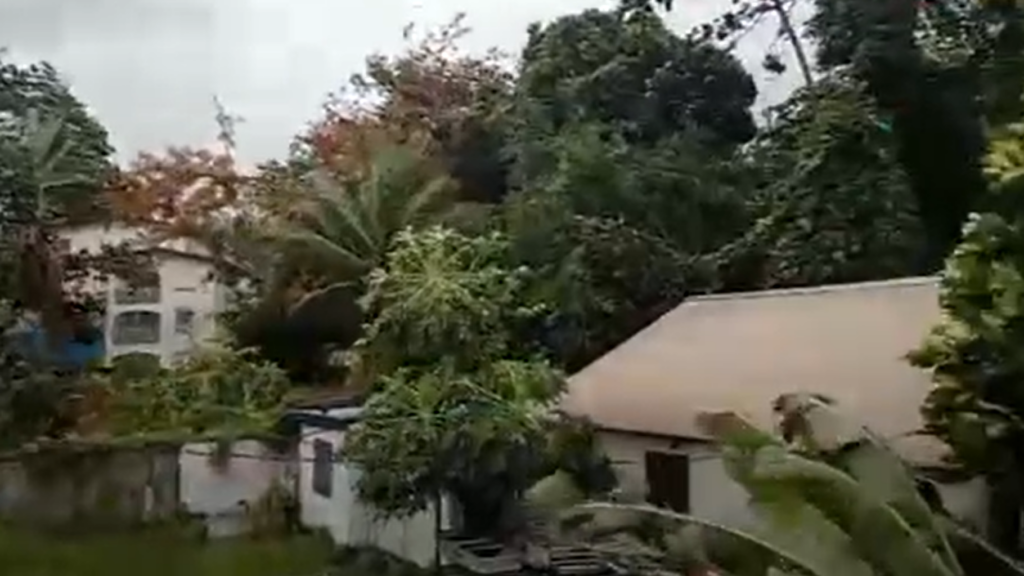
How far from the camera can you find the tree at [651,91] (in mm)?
6055

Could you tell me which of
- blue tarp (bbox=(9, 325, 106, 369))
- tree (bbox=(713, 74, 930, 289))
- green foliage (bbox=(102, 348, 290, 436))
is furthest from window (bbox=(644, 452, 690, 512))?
blue tarp (bbox=(9, 325, 106, 369))

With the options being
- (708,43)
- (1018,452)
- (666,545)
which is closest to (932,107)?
(708,43)

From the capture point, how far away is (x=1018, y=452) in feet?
9.55

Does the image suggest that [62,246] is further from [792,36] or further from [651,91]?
[792,36]

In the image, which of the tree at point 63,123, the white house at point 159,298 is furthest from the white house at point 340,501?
the tree at point 63,123

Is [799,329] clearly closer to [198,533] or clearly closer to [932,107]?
[932,107]

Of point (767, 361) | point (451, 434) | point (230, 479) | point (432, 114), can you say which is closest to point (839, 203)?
point (767, 361)

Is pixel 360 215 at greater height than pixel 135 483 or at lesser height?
greater

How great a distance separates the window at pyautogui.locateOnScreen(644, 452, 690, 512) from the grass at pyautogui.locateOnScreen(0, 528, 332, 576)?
131 cm

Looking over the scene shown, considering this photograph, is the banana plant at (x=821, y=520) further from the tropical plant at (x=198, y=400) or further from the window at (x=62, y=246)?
the window at (x=62, y=246)

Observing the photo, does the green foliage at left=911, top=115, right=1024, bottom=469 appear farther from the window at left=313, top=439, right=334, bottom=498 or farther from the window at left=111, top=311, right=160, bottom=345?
the window at left=111, top=311, right=160, bottom=345

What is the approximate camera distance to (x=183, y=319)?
21.2ft

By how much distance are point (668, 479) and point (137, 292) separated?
3244 millimetres

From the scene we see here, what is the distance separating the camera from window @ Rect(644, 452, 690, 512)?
4156 millimetres
